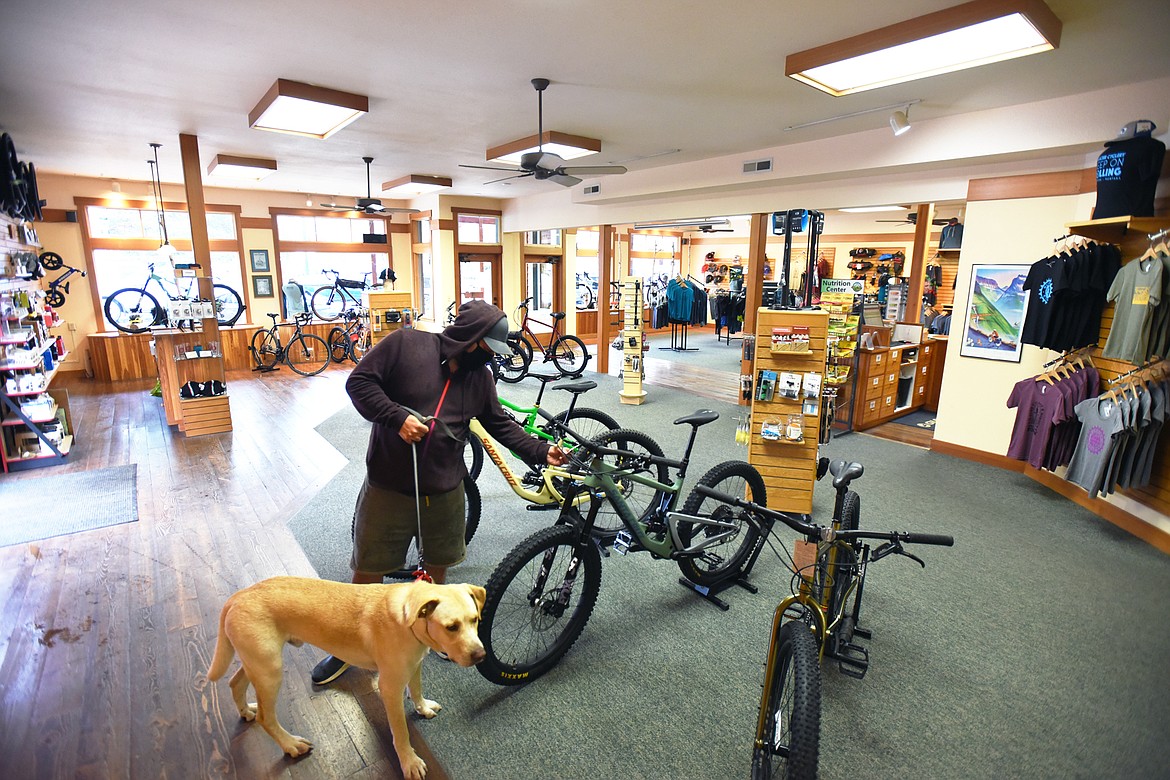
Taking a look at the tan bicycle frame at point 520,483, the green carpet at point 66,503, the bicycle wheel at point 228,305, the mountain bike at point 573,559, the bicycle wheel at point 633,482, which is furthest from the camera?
the bicycle wheel at point 228,305

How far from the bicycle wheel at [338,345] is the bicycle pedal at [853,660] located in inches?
362

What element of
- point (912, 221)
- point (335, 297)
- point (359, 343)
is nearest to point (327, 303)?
point (335, 297)

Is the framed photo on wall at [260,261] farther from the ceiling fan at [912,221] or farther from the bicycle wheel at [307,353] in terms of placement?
the ceiling fan at [912,221]

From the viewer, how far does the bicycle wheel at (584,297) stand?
13.2m

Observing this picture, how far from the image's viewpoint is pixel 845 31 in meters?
3.09

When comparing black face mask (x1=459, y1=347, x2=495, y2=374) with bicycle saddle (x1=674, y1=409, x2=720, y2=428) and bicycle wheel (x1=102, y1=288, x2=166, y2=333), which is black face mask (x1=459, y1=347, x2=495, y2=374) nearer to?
bicycle saddle (x1=674, y1=409, x2=720, y2=428)

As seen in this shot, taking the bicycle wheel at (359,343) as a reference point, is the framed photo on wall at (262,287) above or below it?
above

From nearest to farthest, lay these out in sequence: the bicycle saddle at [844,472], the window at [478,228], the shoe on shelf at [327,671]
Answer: the bicycle saddle at [844,472]
the shoe on shelf at [327,671]
the window at [478,228]

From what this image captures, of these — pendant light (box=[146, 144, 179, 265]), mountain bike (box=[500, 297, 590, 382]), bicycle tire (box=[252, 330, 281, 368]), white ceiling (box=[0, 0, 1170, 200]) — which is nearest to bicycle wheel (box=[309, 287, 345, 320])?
bicycle tire (box=[252, 330, 281, 368])

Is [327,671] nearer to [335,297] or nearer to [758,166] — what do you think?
[758,166]

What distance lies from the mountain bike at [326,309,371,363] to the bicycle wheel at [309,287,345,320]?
2.50ft

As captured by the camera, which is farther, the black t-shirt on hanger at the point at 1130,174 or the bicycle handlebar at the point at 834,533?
the black t-shirt on hanger at the point at 1130,174

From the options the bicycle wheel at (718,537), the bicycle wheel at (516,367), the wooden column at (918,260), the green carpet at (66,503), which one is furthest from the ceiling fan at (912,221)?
the green carpet at (66,503)

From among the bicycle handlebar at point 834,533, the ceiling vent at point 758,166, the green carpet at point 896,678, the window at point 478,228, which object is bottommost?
the green carpet at point 896,678
